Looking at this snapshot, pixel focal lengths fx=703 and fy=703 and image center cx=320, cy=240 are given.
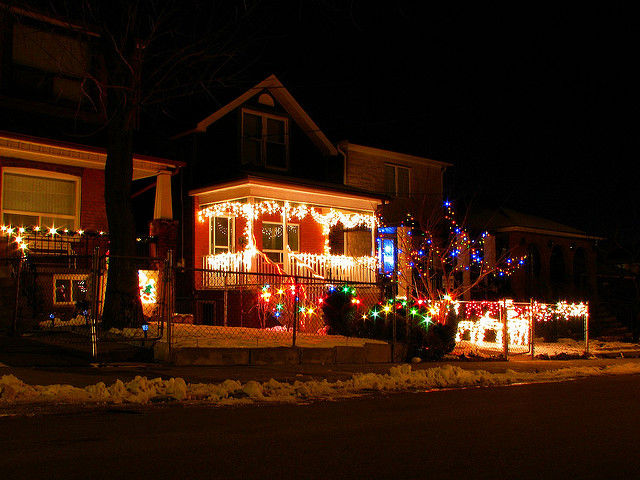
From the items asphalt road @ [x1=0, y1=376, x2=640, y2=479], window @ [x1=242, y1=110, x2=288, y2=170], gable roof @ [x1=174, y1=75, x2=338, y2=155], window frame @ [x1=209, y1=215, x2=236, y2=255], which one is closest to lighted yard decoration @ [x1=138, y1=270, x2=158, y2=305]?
window frame @ [x1=209, y1=215, x2=236, y2=255]

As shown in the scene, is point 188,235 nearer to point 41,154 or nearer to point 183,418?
point 41,154

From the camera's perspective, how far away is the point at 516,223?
30297mm

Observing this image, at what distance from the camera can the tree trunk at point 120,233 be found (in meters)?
13.2

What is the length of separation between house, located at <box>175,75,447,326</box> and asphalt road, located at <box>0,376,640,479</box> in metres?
10.8

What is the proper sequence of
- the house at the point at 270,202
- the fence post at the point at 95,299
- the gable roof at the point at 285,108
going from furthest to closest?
the gable roof at the point at 285,108, the house at the point at 270,202, the fence post at the point at 95,299

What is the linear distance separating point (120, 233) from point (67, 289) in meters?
3.81

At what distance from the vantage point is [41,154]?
1638cm

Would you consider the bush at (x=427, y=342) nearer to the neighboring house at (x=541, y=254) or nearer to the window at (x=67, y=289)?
the window at (x=67, y=289)

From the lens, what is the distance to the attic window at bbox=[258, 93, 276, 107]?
944 inches

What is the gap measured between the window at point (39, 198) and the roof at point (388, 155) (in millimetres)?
11260

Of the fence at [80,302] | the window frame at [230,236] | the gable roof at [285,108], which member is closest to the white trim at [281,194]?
the window frame at [230,236]

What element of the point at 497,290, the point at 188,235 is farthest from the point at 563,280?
the point at 188,235

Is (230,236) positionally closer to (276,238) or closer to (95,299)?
(276,238)

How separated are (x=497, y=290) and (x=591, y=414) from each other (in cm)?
2132
